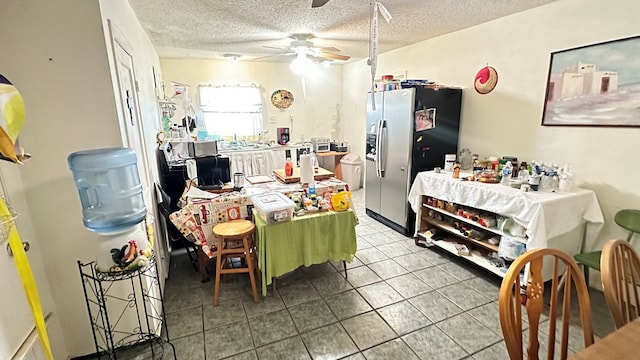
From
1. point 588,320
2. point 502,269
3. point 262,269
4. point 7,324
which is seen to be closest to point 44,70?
point 7,324

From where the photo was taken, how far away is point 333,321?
2.14 meters

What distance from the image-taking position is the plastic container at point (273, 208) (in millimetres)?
2221

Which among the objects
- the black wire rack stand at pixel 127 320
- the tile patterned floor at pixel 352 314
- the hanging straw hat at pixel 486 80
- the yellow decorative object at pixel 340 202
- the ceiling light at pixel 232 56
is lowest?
the tile patterned floor at pixel 352 314

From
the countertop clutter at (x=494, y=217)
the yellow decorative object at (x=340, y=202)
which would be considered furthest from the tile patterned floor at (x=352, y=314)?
the yellow decorative object at (x=340, y=202)

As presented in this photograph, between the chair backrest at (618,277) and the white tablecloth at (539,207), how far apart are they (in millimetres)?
1018

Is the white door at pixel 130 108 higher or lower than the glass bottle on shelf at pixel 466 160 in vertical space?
higher

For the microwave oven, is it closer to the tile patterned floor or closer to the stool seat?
the tile patterned floor

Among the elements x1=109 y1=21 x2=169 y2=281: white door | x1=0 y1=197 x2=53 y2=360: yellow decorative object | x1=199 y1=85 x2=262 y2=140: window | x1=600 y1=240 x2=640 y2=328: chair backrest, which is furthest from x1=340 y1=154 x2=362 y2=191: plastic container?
x1=0 y1=197 x2=53 y2=360: yellow decorative object

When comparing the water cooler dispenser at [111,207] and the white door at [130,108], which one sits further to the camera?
the white door at [130,108]

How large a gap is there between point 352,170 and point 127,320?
4351mm

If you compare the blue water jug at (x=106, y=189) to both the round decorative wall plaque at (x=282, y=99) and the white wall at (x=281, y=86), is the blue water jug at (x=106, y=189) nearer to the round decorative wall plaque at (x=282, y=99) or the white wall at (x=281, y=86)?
the white wall at (x=281, y=86)

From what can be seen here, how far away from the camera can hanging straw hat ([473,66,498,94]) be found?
3061 millimetres

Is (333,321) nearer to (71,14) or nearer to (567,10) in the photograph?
(71,14)

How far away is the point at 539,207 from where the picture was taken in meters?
2.14
